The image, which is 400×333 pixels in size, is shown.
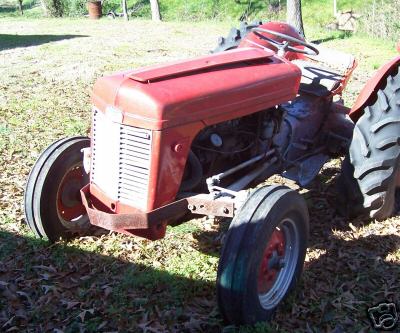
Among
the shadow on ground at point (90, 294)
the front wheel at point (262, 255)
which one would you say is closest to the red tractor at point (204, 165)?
the front wheel at point (262, 255)

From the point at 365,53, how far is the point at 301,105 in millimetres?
6548

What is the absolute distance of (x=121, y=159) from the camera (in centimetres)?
300

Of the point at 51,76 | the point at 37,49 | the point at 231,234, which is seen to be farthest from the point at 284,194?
the point at 37,49

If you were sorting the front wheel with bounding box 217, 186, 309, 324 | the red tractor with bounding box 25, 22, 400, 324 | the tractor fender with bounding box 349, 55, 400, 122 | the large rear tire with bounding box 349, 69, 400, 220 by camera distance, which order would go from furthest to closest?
the tractor fender with bounding box 349, 55, 400, 122 < the large rear tire with bounding box 349, 69, 400, 220 < the red tractor with bounding box 25, 22, 400, 324 < the front wheel with bounding box 217, 186, 309, 324

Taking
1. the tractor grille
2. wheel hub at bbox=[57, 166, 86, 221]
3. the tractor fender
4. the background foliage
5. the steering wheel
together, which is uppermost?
the steering wheel

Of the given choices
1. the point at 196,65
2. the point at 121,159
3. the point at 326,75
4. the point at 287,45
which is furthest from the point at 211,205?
the point at 326,75

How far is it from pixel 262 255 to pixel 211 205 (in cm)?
42

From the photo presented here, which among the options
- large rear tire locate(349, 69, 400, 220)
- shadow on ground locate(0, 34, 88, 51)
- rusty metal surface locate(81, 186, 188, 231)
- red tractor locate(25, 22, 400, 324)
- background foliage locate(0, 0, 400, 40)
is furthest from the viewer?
background foliage locate(0, 0, 400, 40)

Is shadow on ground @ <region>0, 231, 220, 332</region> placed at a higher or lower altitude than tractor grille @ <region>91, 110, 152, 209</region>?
lower

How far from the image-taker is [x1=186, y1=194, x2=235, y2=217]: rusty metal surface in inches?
119

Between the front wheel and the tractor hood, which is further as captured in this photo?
the tractor hood

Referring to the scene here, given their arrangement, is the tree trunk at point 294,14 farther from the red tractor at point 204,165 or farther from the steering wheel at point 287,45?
the red tractor at point 204,165

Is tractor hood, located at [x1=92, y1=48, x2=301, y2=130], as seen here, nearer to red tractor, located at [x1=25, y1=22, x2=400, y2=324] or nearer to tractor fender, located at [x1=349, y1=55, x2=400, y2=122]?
red tractor, located at [x1=25, y1=22, x2=400, y2=324]

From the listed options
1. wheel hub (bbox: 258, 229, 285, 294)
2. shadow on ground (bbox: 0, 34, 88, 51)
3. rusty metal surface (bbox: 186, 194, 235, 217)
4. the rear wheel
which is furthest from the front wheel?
shadow on ground (bbox: 0, 34, 88, 51)
